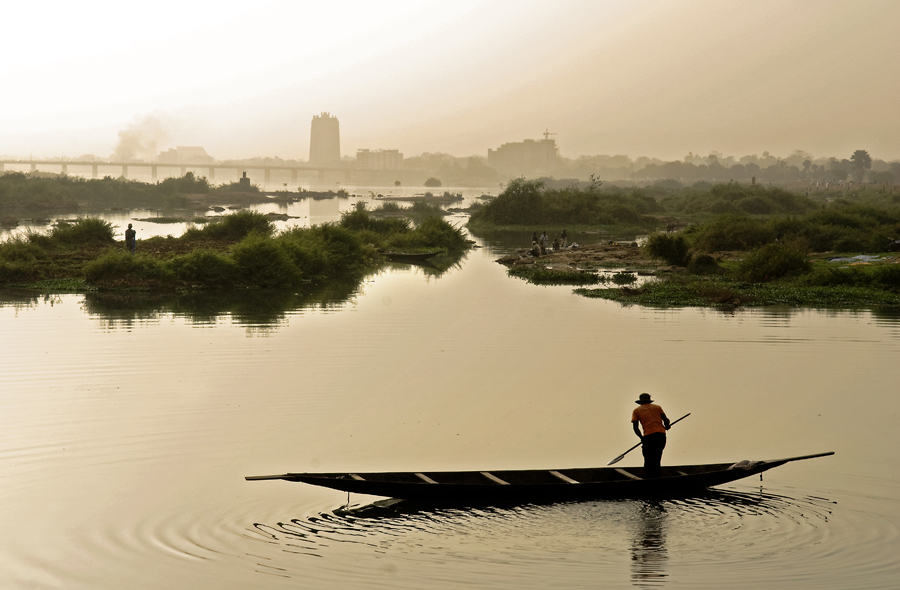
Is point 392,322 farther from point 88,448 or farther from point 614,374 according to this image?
point 88,448

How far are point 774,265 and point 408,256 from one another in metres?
23.4

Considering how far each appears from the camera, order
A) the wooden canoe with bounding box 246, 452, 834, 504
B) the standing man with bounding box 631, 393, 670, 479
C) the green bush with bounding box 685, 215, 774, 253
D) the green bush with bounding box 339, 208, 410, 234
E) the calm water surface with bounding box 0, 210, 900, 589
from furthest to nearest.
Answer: the green bush with bounding box 339, 208, 410, 234, the green bush with bounding box 685, 215, 774, 253, the standing man with bounding box 631, 393, 670, 479, the wooden canoe with bounding box 246, 452, 834, 504, the calm water surface with bounding box 0, 210, 900, 589

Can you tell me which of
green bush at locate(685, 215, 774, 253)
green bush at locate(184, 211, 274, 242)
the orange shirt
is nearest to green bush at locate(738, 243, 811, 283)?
green bush at locate(685, 215, 774, 253)

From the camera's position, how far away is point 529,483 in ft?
43.3

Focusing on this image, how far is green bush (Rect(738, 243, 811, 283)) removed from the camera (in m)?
41.1

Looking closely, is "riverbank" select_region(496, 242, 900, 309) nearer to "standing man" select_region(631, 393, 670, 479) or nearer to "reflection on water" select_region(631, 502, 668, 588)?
"standing man" select_region(631, 393, 670, 479)

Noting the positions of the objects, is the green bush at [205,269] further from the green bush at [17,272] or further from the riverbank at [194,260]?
the green bush at [17,272]

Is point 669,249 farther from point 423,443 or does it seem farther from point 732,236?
point 423,443

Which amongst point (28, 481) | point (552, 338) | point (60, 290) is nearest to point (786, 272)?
point (552, 338)

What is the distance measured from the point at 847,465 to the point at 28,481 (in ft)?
46.0

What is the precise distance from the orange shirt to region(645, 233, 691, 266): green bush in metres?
35.2

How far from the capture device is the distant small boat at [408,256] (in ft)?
184

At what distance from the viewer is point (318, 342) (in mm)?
26797

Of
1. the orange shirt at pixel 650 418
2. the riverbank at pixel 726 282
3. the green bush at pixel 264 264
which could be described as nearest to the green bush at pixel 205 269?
the green bush at pixel 264 264
